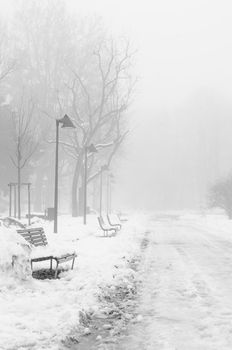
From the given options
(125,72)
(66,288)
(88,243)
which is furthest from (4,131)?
(66,288)

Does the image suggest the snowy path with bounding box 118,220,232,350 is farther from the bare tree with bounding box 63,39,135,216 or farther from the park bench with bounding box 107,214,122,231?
the bare tree with bounding box 63,39,135,216

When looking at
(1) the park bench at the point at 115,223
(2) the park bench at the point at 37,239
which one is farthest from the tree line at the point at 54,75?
(2) the park bench at the point at 37,239

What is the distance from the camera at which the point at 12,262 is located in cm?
851

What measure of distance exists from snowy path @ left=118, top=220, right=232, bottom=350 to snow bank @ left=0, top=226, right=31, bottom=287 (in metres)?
2.11

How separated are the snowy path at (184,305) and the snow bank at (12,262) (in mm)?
2111

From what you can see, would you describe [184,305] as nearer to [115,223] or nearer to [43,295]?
[43,295]

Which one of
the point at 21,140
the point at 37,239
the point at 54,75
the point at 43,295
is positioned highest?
the point at 54,75

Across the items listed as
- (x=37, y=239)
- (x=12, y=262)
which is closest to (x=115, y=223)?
(x=37, y=239)

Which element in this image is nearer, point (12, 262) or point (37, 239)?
point (12, 262)

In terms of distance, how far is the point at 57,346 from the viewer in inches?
216

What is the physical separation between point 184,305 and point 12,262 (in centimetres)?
298

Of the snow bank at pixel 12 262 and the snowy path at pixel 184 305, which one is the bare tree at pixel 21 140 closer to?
the snowy path at pixel 184 305

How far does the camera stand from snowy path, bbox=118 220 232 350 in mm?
5770

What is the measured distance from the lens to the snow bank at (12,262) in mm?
8367
